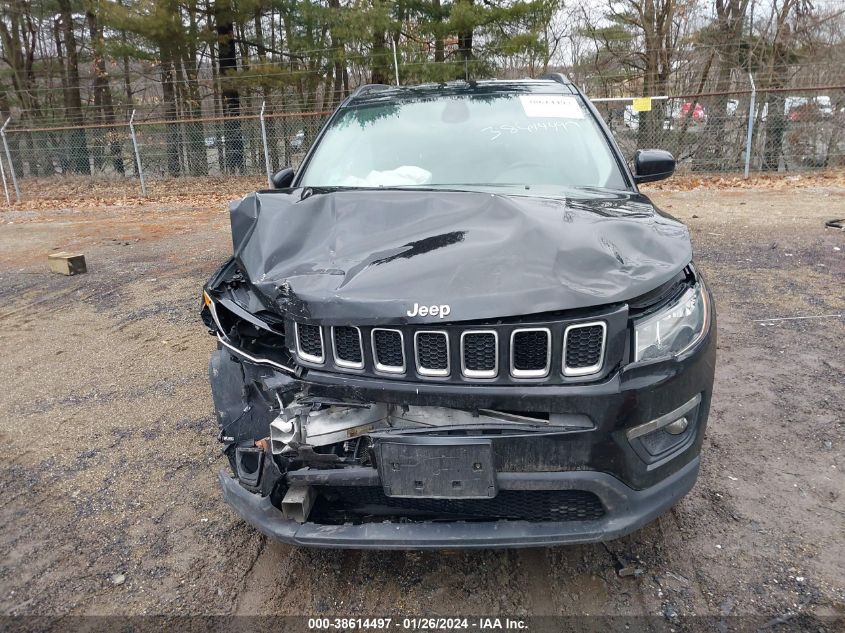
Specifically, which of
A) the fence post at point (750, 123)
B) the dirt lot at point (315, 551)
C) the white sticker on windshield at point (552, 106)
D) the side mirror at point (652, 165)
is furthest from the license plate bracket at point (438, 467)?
the fence post at point (750, 123)

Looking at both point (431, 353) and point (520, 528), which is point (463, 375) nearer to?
point (431, 353)

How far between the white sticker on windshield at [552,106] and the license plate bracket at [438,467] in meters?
2.42

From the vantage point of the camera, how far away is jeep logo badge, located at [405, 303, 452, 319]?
1846 millimetres

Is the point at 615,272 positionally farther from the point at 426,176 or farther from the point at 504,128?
the point at 504,128

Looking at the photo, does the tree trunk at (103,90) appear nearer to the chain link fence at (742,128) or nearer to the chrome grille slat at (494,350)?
the chain link fence at (742,128)

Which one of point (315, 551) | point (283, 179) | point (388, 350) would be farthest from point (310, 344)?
point (283, 179)

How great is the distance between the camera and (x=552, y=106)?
3.73 meters

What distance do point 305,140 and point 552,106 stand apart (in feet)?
36.8

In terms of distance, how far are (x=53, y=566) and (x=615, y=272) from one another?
242cm

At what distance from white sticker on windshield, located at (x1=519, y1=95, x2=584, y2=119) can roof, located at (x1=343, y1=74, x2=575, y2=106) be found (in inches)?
4.3

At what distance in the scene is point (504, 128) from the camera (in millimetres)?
3527

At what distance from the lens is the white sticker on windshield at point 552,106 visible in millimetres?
3641

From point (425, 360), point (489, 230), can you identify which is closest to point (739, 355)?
point (489, 230)

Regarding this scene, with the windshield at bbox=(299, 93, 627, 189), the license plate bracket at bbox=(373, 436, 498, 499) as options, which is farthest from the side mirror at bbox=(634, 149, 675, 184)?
the license plate bracket at bbox=(373, 436, 498, 499)
